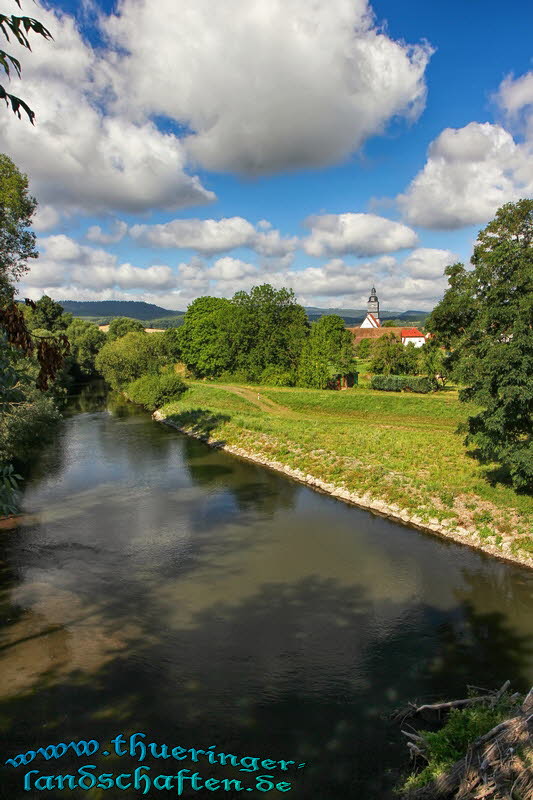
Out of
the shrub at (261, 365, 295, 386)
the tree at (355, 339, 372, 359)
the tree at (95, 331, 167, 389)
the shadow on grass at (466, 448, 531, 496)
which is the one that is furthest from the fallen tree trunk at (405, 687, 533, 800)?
the tree at (355, 339, 372, 359)

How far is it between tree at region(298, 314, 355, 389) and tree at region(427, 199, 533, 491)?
2734 cm

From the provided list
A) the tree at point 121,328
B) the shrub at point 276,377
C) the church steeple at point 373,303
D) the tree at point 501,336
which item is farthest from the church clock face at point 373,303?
the tree at point 501,336

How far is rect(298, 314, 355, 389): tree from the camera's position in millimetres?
52219

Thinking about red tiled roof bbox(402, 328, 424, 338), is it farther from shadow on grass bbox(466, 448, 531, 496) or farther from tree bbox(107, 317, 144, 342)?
shadow on grass bbox(466, 448, 531, 496)

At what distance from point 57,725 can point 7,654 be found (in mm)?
3131

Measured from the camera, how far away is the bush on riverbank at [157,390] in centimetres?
5025

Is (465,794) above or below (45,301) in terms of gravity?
below

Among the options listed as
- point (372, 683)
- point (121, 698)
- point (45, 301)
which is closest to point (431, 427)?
point (372, 683)

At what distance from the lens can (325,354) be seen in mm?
52562

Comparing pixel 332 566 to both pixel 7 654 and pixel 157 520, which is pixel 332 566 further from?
pixel 7 654

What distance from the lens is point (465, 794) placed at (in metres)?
6.05

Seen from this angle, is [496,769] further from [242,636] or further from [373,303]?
[373,303]

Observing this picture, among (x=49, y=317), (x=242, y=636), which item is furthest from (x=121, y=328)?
(x=242, y=636)

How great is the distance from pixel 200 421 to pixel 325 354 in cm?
1867
